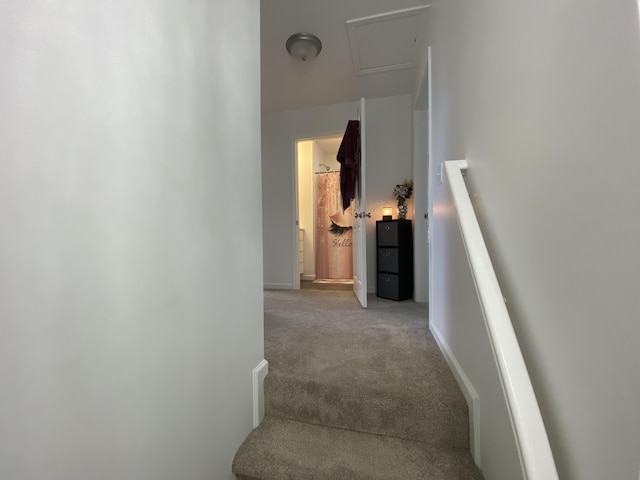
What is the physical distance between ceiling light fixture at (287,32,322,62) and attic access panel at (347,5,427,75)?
31cm

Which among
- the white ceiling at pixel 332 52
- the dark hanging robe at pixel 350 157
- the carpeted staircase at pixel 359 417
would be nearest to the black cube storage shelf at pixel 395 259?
the dark hanging robe at pixel 350 157

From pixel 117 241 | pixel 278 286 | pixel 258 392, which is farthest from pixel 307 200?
pixel 117 241

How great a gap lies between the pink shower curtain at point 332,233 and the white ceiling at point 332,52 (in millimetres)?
1721

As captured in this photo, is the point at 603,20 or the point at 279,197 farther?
the point at 279,197

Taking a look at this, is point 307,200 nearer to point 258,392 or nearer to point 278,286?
point 278,286

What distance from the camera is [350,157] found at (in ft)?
10.9

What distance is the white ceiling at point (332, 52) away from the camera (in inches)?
91.2

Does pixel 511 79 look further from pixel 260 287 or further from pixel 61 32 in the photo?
pixel 260 287

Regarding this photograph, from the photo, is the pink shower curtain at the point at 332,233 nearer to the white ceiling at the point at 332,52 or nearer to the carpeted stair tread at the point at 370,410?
the white ceiling at the point at 332,52

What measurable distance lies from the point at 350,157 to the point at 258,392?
104 inches

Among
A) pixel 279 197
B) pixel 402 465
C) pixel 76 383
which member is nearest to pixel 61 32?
pixel 76 383

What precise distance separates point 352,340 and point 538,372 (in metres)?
1.31

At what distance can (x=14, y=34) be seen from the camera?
0.49 meters

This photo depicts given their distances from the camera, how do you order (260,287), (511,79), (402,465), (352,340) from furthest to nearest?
(352,340)
(260,287)
(402,465)
(511,79)
